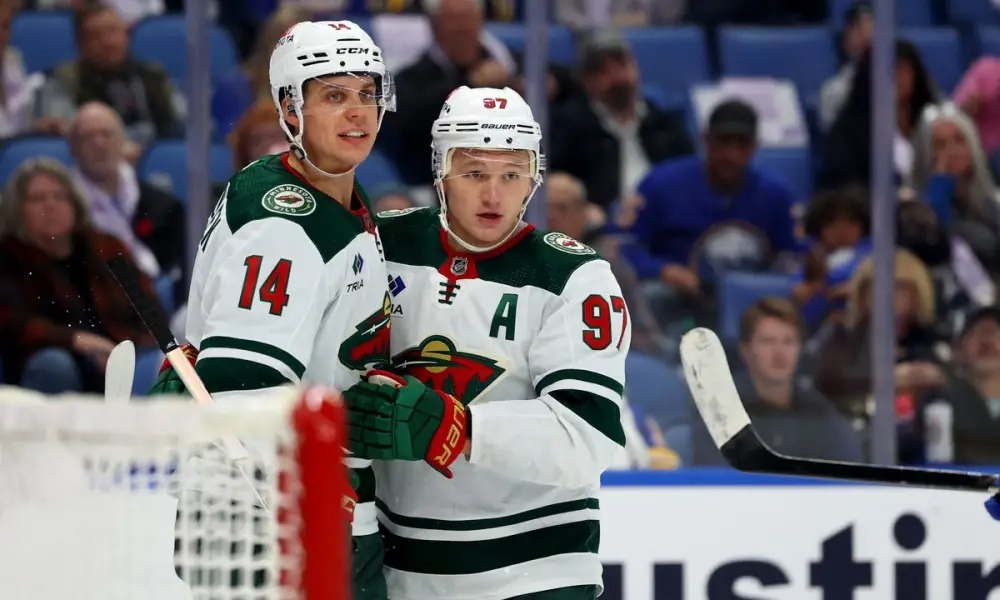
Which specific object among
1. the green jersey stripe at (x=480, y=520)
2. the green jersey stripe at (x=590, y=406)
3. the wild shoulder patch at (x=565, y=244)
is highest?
the wild shoulder patch at (x=565, y=244)

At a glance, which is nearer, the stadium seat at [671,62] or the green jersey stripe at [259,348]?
the green jersey stripe at [259,348]

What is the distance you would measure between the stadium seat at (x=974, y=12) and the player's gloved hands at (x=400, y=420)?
8.76 ft

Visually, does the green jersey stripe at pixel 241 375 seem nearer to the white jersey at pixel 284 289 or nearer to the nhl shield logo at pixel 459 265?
the white jersey at pixel 284 289

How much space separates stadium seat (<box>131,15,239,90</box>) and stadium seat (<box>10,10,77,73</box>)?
0.57ft

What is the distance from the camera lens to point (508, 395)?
Answer: 258 centimetres

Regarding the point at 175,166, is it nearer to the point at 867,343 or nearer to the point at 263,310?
the point at 867,343

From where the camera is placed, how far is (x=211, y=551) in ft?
6.99

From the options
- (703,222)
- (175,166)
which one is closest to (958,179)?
(703,222)

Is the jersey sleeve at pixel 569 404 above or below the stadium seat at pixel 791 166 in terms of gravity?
below

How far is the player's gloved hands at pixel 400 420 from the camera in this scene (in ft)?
7.67

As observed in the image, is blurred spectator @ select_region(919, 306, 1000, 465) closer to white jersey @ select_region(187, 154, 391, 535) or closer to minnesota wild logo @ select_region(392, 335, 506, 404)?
minnesota wild logo @ select_region(392, 335, 506, 404)

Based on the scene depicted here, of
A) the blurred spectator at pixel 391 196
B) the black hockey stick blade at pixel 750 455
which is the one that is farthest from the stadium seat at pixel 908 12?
the black hockey stick blade at pixel 750 455

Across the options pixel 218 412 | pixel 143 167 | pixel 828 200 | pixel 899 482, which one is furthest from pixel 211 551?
pixel 828 200

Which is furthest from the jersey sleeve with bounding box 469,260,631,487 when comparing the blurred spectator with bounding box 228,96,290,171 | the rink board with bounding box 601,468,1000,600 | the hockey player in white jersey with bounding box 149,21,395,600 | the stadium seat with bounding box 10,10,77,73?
the stadium seat with bounding box 10,10,77,73
